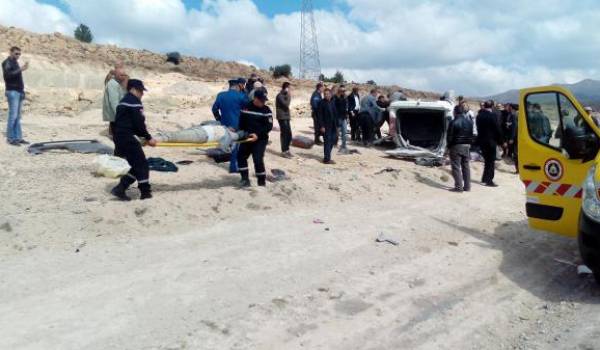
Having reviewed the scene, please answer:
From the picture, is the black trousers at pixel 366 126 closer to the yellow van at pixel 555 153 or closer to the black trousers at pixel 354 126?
the black trousers at pixel 354 126

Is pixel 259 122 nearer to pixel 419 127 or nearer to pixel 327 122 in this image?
pixel 327 122

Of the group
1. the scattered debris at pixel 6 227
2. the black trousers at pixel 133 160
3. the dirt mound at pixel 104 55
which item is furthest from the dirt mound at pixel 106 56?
the scattered debris at pixel 6 227

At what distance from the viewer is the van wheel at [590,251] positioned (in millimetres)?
4766

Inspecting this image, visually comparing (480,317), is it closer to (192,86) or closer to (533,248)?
(533,248)

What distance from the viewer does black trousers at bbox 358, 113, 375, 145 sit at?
624 inches

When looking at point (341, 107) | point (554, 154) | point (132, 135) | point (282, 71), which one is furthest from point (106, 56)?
point (554, 154)

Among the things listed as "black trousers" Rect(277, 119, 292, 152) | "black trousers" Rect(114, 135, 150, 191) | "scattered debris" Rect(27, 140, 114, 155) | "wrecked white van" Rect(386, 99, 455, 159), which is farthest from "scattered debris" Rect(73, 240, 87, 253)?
"wrecked white van" Rect(386, 99, 455, 159)

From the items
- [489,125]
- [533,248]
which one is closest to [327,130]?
[489,125]

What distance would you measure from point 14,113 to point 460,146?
9.11 meters

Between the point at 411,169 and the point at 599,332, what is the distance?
26.5 ft

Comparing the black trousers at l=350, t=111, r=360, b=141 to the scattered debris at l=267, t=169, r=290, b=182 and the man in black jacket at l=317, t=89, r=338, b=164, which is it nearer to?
the man in black jacket at l=317, t=89, r=338, b=164

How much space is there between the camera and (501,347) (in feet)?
13.5

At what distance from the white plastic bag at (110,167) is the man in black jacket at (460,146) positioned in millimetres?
6618

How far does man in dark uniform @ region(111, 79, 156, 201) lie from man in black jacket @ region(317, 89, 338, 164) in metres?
5.85
